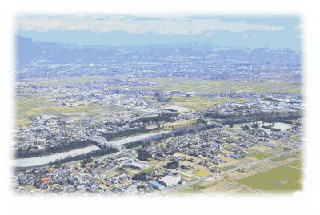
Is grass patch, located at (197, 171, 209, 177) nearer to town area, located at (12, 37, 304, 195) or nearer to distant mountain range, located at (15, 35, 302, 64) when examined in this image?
town area, located at (12, 37, 304, 195)

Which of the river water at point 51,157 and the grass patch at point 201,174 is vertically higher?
the grass patch at point 201,174

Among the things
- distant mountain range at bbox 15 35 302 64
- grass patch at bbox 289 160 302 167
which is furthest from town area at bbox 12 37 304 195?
distant mountain range at bbox 15 35 302 64

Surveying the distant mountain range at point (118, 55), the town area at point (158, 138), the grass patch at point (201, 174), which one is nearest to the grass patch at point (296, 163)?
the town area at point (158, 138)

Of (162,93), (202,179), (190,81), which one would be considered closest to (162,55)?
(190,81)

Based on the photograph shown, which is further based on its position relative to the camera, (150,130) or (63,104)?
(63,104)

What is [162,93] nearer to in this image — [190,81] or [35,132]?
[190,81]

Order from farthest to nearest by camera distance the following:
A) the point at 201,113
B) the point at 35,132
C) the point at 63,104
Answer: the point at 63,104 → the point at 201,113 → the point at 35,132

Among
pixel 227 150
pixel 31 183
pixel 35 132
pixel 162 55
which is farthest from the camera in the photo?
pixel 162 55

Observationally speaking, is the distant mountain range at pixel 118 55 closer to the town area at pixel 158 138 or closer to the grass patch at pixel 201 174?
the town area at pixel 158 138

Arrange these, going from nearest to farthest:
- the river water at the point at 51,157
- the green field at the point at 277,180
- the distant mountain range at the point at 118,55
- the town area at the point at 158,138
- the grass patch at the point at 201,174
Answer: the green field at the point at 277,180 → the town area at the point at 158,138 → the grass patch at the point at 201,174 → the river water at the point at 51,157 → the distant mountain range at the point at 118,55
